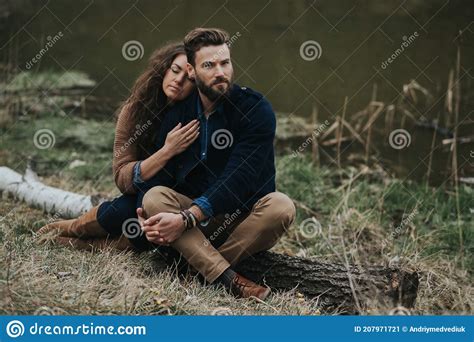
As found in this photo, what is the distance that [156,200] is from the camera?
3.44 m

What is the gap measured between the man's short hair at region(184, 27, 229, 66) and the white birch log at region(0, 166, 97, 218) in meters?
1.43

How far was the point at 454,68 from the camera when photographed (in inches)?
246

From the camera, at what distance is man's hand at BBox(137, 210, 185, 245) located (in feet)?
11.0

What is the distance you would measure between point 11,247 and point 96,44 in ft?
13.0

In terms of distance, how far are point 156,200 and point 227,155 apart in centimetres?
39

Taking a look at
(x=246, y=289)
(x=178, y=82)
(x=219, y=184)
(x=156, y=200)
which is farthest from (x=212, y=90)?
(x=246, y=289)

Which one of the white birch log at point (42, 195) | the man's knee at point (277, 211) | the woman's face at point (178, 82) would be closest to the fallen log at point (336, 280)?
the man's knee at point (277, 211)

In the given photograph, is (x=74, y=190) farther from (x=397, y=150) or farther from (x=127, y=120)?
(x=397, y=150)

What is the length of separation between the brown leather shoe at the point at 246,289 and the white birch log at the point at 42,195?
141 centimetres

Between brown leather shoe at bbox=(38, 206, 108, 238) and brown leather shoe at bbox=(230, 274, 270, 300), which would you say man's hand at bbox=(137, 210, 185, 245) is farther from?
brown leather shoe at bbox=(38, 206, 108, 238)

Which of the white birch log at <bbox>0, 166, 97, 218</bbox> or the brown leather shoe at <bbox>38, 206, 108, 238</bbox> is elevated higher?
the brown leather shoe at <bbox>38, 206, 108, 238</bbox>

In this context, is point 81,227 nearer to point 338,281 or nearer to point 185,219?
point 185,219

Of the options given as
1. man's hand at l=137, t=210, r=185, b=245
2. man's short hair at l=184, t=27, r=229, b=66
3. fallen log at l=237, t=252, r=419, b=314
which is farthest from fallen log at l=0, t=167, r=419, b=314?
man's short hair at l=184, t=27, r=229, b=66

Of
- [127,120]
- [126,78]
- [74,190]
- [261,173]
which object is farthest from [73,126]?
[261,173]
